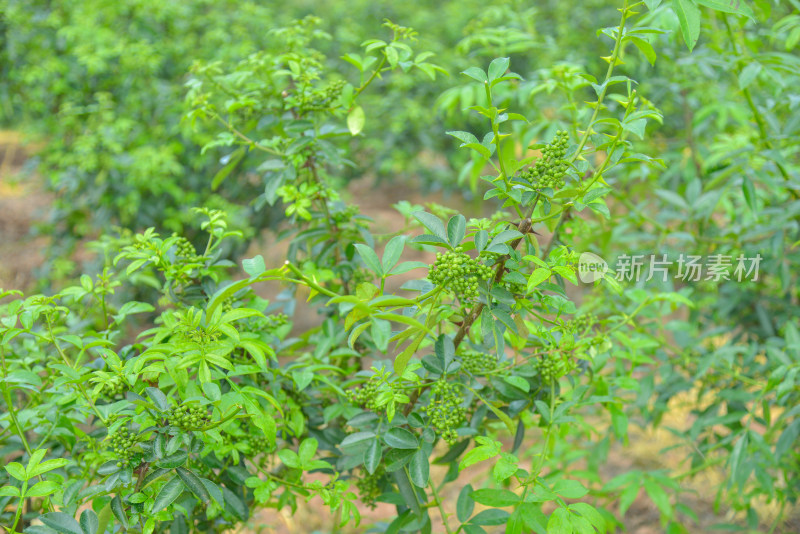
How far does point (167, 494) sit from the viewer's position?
85 cm

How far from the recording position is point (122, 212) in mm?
2578

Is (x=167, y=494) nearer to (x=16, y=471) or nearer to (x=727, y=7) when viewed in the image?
(x=16, y=471)

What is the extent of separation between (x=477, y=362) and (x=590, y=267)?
266mm

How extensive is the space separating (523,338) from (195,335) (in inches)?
19.8

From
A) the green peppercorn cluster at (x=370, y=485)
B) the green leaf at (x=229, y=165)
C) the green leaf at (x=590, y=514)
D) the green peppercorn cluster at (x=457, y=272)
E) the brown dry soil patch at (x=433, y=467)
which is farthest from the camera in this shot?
the brown dry soil patch at (x=433, y=467)

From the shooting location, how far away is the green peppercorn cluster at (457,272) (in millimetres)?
823

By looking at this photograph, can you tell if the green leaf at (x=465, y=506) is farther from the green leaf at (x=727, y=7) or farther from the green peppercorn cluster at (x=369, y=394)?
the green leaf at (x=727, y=7)

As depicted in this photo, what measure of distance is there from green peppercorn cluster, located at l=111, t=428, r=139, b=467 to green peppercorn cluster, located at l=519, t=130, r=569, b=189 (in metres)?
0.68

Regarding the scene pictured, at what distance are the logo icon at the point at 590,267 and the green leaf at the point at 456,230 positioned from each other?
0.28 metres

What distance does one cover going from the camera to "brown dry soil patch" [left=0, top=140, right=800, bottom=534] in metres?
2.09

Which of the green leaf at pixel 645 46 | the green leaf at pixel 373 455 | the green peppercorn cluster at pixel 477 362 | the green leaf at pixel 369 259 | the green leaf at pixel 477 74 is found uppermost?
the green leaf at pixel 645 46

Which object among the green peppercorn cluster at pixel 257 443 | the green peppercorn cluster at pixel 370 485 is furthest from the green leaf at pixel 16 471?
the green peppercorn cluster at pixel 370 485

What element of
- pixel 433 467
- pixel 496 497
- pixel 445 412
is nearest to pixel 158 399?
pixel 445 412

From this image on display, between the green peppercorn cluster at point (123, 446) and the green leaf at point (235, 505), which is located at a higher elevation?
the green peppercorn cluster at point (123, 446)
